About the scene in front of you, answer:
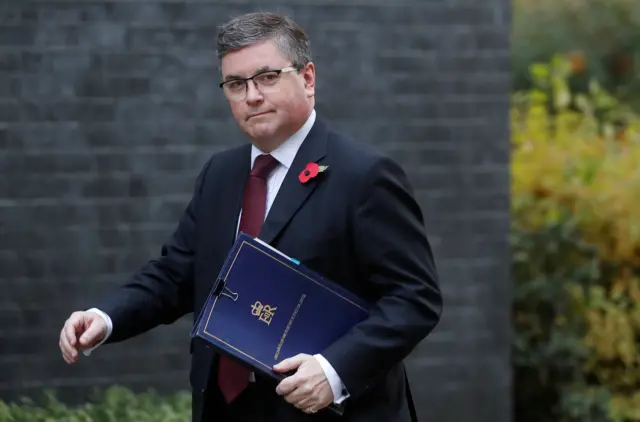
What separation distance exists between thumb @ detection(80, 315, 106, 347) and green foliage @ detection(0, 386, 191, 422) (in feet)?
5.06

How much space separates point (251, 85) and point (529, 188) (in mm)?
3878

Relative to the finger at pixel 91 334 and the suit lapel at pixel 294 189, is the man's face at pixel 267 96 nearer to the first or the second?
the suit lapel at pixel 294 189

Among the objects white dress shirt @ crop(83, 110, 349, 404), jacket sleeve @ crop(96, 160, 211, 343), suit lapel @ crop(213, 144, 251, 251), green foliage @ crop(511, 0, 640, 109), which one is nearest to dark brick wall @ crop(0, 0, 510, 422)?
jacket sleeve @ crop(96, 160, 211, 343)

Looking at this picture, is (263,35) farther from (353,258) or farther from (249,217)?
(353,258)

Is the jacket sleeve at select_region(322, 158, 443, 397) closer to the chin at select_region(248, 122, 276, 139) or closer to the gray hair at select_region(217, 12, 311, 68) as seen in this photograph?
the chin at select_region(248, 122, 276, 139)

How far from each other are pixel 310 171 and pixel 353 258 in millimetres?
270

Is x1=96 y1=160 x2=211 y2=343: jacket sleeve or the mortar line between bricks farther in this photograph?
the mortar line between bricks

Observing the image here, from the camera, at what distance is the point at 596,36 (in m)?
13.1

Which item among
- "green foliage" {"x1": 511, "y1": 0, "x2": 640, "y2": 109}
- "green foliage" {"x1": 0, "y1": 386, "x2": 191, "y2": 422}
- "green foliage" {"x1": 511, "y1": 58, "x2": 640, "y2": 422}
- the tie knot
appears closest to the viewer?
the tie knot

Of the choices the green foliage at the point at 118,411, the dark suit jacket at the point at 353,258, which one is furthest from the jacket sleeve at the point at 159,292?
the green foliage at the point at 118,411

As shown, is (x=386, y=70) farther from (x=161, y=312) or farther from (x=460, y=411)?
(x=161, y=312)

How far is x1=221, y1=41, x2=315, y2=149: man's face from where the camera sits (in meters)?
3.22

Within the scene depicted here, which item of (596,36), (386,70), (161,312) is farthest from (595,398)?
(596,36)

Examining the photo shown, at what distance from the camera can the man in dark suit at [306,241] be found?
10.4ft
